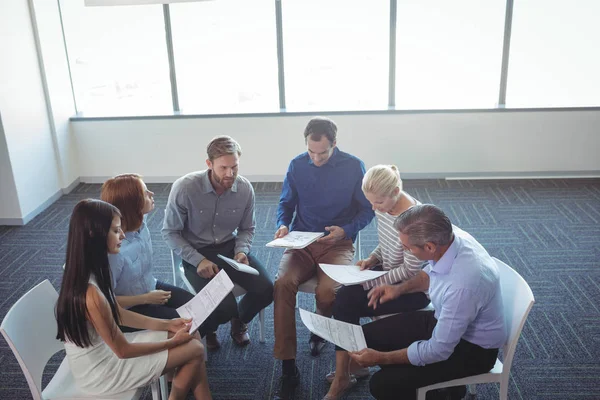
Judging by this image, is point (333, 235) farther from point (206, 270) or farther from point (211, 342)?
point (211, 342)

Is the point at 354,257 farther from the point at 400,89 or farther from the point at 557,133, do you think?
the point at 557,133

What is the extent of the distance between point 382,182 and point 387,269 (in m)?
0.44

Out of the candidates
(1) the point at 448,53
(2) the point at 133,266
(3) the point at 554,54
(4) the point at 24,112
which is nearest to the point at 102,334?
(2) the point at 133,266

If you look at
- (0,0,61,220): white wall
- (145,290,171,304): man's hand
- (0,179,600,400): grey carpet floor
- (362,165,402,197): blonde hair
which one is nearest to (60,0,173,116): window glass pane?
(0,0,61,220): white wall

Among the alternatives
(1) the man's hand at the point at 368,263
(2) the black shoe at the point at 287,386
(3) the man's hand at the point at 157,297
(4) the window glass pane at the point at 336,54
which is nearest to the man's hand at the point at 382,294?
(1) the man's hand at the point at 368,263

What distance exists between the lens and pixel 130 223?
2.46 metres

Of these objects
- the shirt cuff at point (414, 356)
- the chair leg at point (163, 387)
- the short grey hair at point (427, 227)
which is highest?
the short grey hair at point (427, 227)

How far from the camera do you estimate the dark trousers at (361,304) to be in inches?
97.7

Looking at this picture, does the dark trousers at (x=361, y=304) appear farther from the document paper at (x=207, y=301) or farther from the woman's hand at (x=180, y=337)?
the woman's hand at (x=180, y=337)

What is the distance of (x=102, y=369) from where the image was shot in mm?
2027

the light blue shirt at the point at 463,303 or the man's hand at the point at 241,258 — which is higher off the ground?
the light blue shirt at the point at 463,303

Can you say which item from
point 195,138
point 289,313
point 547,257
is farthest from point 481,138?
point 289,313

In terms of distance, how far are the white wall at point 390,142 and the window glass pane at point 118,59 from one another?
0.94 ft

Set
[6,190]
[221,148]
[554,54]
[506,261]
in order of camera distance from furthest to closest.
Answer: [554,54]
[6,190]
[506,261]
[221,148]
